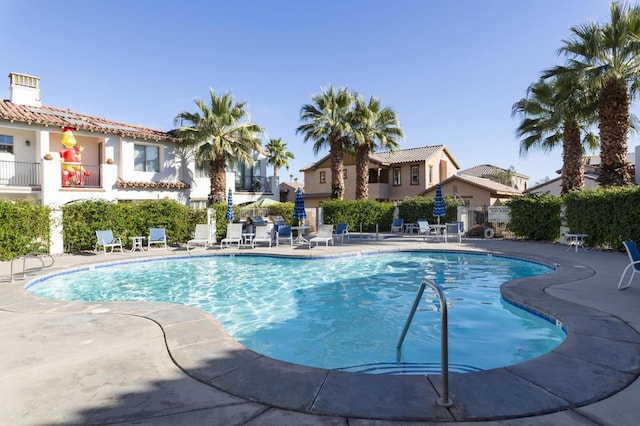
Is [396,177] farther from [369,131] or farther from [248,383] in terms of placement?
[248,383]

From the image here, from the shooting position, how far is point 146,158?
23516mm

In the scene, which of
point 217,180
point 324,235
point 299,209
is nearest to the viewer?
point 324,235

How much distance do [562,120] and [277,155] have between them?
37325 millimetres

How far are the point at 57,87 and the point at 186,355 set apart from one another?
84.5 feet

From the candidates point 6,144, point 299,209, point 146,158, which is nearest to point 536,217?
point 299,209

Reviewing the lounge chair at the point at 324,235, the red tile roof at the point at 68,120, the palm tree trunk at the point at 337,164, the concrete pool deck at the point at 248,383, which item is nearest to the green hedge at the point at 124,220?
the lounge chair at the point at 324,235

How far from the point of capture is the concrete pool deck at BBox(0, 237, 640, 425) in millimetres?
2996

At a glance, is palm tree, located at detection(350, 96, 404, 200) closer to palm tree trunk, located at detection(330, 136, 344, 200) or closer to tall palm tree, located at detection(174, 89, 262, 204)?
palm tree trunk, located at detection(330, 136, 344, 200)

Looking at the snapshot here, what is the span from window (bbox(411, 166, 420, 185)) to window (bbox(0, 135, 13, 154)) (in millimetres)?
29672

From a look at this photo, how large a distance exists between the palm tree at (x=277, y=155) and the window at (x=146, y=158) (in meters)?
27.1

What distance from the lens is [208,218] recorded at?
→ 18.6 meters

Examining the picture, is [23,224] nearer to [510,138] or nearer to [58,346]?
[58,346]

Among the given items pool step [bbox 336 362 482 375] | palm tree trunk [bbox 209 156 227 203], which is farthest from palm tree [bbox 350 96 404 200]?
Answer: pool step [bbox 336 362 482 375]

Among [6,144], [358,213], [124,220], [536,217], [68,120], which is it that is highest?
[68,120]
